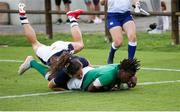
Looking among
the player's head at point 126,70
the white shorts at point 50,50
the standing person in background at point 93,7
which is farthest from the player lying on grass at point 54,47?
the standing person in background at point 93,7

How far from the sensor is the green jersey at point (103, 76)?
10.9 metres

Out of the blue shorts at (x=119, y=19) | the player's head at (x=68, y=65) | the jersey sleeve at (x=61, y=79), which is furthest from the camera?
the blue shorts at (x=119, y=19)

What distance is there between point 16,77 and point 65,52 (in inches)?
89.5

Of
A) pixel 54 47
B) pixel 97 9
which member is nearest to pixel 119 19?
pixel 54 47

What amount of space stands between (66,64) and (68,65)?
65mm

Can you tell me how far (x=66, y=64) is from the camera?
36.5 feet

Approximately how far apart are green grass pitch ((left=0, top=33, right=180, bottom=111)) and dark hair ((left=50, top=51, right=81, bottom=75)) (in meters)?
0.36

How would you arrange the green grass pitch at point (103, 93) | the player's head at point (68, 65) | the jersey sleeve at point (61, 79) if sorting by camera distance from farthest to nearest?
1. the jersey sleeve at point (61, 79)
2. the player's head at point (68, 65)
3. the green grass pitch at point (103, 93)

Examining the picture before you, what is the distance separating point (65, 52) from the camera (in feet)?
37.2

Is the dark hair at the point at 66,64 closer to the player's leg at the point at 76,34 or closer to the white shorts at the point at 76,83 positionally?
the white shorts at the point at 76,83

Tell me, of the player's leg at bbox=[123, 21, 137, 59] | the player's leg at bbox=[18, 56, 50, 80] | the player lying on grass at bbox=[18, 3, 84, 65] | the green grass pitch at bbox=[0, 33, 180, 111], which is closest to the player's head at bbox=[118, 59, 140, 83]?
the green grass pitch at bbox=[0, 33, 180, 111]

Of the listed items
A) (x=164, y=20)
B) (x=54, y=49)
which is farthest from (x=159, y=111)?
(x=164, y=20)

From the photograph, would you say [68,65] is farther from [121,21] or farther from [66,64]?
[121,21]

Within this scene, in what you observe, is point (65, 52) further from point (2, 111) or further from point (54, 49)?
point (2, 111)
